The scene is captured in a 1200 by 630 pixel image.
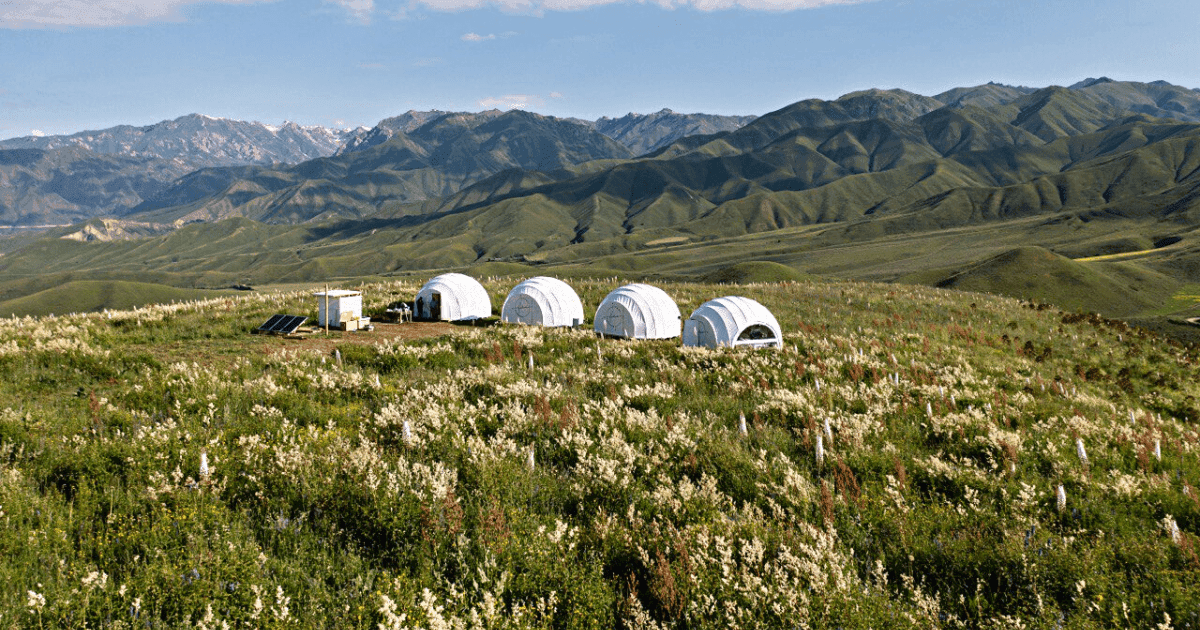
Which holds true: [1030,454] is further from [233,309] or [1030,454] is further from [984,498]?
[233,309]

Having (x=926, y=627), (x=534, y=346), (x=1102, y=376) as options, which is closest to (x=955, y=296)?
(x=1102, y=376)

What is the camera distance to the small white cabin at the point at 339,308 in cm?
3073

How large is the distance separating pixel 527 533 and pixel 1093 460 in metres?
11.4

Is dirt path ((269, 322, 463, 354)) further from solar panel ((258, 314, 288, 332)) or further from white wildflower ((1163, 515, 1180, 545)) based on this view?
white wildflower ((1163, 515, 1180, 545))

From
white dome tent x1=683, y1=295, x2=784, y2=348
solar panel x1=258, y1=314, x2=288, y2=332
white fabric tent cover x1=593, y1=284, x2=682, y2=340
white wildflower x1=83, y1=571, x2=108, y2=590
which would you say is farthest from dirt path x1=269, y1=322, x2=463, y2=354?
white wildflower x1=83, y1=571, x2=108, y2=590

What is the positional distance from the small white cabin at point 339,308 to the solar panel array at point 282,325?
8.01ft

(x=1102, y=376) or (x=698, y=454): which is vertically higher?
(x=698, y=454)

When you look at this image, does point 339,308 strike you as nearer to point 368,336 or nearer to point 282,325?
point 368,336

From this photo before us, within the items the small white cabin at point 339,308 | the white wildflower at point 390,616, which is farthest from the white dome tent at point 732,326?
the white wildflower at point 390,616

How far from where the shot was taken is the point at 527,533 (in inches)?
283

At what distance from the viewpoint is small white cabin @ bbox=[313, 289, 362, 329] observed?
30.7 metres

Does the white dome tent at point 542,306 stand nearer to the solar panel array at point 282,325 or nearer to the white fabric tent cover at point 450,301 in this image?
the white fabric tent cover at point 450,301

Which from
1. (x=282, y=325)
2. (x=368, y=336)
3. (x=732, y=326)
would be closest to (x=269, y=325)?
(x=282, y=325)

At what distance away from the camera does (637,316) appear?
31703mm
